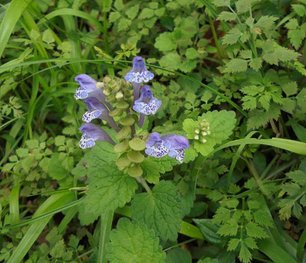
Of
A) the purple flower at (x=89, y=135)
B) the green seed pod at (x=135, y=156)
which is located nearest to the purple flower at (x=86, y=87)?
the purple flower at (x=89, y=135)

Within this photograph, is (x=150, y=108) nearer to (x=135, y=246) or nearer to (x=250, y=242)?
(x=135, y=246)

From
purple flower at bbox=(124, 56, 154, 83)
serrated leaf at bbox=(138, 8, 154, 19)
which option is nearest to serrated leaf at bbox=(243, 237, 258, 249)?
purple flower at bbox=(124, 56, 154, 83)

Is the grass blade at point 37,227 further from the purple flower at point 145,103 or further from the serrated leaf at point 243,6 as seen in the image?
the serrated leaf at point 243,6

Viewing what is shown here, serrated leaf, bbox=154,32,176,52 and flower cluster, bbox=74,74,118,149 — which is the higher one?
flower cluster, bbox=74,74,118,149

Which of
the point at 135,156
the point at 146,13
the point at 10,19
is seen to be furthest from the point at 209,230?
the point at 10,19

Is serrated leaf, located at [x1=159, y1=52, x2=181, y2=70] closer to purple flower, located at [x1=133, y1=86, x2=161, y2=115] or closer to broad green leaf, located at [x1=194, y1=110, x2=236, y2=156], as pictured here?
broad green leaf, located at [x1=194, y1=110, x2=236, y2=156]

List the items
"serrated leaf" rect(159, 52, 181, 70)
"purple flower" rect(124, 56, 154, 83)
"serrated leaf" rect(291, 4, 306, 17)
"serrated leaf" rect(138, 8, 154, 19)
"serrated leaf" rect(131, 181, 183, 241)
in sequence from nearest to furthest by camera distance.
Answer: "purple flower" rect(124, 56, 154, 83) < "serrated leaf" rect(131, 181, 183, 241) < "serrated leaf" rect(291, 4, 306, 17) < "serrated leaf" rect(159, 52, 181, 70) < "serrated leaf" rect(138, 8, 154, 19)
